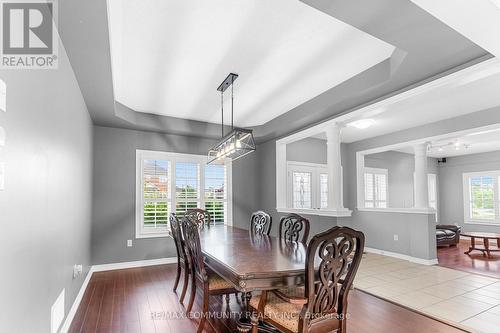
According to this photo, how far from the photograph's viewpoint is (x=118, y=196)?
5.10m

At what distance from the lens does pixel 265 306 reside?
84.0 inches

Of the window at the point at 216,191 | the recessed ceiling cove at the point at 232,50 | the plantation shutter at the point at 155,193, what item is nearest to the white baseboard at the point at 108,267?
the plantation shutter at the point at 155,193

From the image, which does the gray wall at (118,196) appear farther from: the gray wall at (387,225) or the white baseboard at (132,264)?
the gray wall at (387,225)

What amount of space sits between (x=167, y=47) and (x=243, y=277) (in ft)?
7.56

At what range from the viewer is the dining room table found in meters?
1.86

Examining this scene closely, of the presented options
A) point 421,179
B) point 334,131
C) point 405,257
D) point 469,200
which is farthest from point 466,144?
point 334,131

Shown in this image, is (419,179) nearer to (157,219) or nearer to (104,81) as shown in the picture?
(157,219)

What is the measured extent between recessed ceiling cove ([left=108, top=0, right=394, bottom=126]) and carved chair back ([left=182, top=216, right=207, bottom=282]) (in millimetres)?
1757

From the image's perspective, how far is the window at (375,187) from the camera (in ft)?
25.0

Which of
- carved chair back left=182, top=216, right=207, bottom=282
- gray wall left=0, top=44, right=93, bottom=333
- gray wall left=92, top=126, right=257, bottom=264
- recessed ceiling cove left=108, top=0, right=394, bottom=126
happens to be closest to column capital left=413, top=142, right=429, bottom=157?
recessed ceiling cove left=108, top=0, right=394, bottom=126

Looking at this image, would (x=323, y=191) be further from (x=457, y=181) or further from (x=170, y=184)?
(x=457, y=181)

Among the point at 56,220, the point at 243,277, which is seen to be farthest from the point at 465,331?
the point at 56,220

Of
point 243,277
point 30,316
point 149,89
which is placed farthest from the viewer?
point 149,89

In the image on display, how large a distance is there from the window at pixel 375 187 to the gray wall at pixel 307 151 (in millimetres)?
1446
